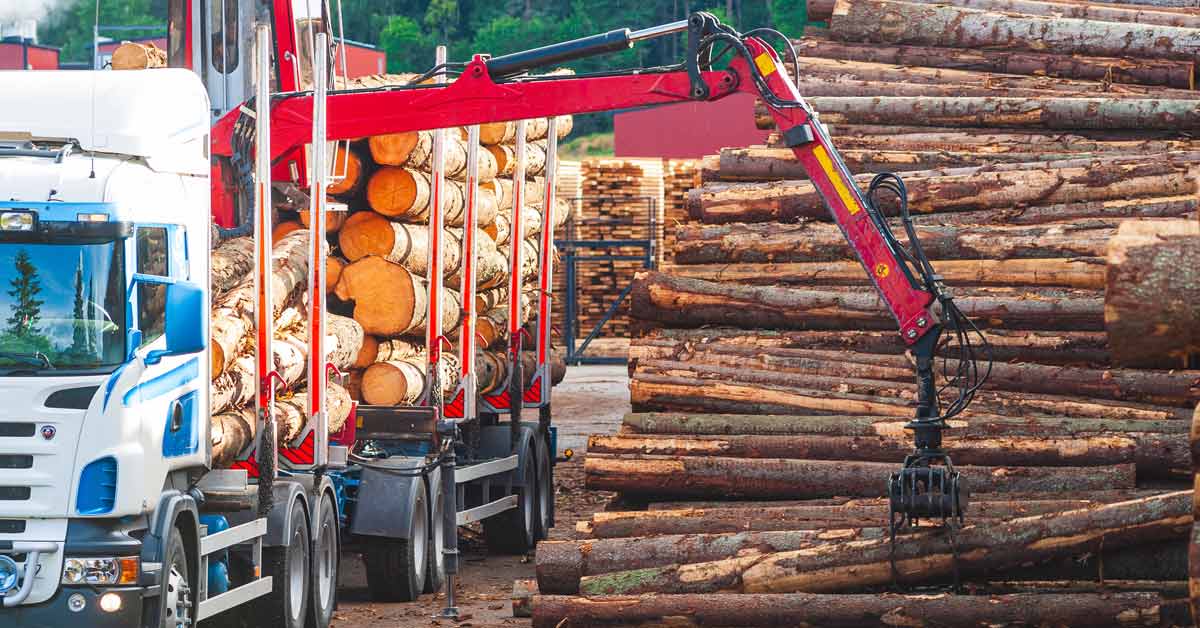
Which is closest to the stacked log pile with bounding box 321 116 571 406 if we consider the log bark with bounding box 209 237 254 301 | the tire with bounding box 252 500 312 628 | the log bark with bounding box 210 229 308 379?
the log bark with bounding box 210 229 308 379

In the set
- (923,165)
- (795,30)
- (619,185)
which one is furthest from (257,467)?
(795,30)

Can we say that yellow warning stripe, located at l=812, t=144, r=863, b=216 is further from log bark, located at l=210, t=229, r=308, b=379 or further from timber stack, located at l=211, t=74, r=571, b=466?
timber stack, located at l=211, t=74, r=571, b=466

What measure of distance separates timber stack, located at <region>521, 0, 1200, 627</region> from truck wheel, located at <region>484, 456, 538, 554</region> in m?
3.84

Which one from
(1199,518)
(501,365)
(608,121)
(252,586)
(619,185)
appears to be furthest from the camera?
(608,121)

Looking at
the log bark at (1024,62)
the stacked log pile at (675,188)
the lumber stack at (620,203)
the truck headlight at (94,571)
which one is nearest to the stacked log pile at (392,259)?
the log bark at (1024,62)

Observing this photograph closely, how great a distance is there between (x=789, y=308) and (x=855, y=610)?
3.74 metres

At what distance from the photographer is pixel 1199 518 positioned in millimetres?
Answer: 7113

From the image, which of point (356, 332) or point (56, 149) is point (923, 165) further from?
point (56, 149)

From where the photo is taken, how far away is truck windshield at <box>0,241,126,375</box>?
9.09m

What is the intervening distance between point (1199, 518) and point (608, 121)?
6603 centimetres

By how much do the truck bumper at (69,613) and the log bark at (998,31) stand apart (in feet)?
31.4

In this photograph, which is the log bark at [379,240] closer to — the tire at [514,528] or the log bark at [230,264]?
the log bark at [230,264]

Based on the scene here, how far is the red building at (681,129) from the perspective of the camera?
1871 inches

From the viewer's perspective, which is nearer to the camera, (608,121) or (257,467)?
(257,467)
